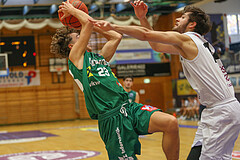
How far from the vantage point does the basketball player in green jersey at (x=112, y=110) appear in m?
3.04

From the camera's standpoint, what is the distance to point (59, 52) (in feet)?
12.3

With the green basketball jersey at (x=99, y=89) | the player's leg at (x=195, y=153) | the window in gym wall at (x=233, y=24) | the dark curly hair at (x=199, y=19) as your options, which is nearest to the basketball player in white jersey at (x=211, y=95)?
the player's leg at (x=195, y=153)

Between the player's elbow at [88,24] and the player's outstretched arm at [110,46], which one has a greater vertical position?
the player's elbow at [88,24]

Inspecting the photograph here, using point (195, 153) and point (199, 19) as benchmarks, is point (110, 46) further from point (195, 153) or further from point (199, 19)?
point (195, 153)

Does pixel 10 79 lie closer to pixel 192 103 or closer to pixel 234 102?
pixel 192 103

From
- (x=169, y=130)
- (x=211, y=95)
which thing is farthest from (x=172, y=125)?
(x=211, y=95)

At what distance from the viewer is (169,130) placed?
2.97 meters

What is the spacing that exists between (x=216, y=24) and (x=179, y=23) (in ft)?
45.6

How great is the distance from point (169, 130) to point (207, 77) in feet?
1.87

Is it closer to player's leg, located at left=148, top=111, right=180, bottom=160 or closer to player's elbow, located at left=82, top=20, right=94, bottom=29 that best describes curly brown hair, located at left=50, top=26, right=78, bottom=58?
player's elbow, located at left=82, top=20, right=94, bottom=29

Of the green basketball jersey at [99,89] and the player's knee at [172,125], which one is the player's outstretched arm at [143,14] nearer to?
the green basketball jersey at [99,89]

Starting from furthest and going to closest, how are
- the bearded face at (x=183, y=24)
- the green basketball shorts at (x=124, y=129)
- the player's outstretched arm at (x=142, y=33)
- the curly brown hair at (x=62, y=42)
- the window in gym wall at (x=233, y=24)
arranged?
the window in gym wall at (x=233, y=24) < the curly brown hair at (x=62, y=42) < the bearded face at (x=183, y=24) < the green basketball shorts at (x=124, y=129) < the player's outstretched arm at (x=142, y=33)

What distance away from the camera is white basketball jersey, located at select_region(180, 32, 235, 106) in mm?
3062

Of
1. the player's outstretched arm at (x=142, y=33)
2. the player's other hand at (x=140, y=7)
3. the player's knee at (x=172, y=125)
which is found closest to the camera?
the player's outstretched arm at (x=142, y=33)
